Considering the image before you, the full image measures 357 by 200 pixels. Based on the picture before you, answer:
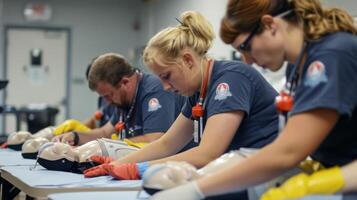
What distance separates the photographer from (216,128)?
1663 mm

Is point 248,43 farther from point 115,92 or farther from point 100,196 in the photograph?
point 115,92

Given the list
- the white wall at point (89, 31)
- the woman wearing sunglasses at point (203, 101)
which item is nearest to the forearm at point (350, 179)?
the woman wearing sunglasses at point (203, 101)

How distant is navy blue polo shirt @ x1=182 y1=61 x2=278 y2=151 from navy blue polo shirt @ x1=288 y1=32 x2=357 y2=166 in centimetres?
43

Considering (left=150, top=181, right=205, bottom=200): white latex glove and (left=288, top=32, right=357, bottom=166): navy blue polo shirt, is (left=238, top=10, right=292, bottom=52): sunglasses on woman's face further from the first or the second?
(left=150, top=181, right=205, bottom=200): white latex glove

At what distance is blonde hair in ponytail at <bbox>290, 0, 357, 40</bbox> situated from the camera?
1.30 meters

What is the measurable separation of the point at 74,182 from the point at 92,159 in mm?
312

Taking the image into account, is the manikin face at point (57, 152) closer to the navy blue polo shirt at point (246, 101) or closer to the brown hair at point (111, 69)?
the navy blue polo shirt at point (246, 101)

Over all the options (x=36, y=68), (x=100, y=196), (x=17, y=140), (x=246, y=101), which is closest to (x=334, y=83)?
(x=246, y=101)

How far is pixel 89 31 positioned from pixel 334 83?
7427 millimetres

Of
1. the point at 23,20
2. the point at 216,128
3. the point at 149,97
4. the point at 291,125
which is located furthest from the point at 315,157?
the point at 23,20

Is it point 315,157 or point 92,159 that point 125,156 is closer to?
point 92,159

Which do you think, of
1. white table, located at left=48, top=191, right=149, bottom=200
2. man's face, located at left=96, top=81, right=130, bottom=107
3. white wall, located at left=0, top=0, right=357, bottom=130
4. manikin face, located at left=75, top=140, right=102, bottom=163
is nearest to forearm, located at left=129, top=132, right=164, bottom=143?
man's face, located at left=96, top=81, right=130, bottom=107

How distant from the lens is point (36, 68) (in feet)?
26.8

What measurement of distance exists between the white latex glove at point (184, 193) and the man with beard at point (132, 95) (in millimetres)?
1241
